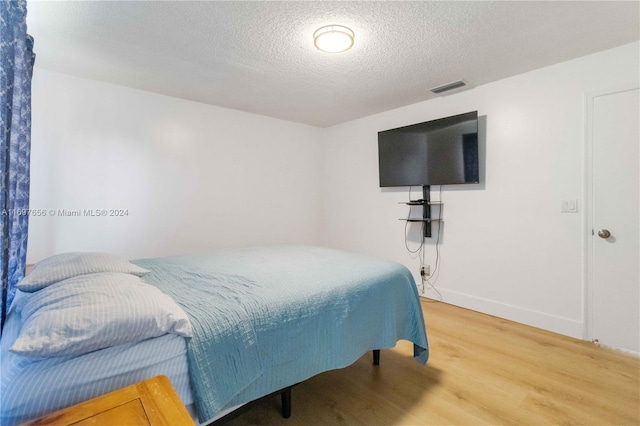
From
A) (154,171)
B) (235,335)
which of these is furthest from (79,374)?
(154,171)

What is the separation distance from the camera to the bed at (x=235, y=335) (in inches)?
35.1

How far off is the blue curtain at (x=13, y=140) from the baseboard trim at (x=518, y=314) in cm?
363

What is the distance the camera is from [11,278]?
5.14 ft

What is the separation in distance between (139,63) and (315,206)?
298 cm

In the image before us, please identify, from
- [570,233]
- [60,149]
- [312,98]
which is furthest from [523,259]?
[60,149]

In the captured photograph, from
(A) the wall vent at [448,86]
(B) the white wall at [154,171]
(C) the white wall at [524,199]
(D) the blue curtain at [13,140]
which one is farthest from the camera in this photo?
(A) the wall vent at [448,86]

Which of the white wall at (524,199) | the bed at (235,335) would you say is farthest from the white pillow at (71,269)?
the white wall at (524,199)

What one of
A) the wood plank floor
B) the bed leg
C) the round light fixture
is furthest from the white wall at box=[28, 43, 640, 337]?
the bed leg

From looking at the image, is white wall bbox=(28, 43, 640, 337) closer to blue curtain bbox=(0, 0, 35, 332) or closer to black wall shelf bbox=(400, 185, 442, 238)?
black wall shelf bbox=(400, 185, 442, 238)

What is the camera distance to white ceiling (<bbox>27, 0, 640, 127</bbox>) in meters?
1.85

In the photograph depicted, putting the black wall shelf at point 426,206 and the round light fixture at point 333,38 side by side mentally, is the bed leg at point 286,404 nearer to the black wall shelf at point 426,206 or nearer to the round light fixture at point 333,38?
the round light fixture at point 333,38

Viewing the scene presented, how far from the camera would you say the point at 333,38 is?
6.78ft

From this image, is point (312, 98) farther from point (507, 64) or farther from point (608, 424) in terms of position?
point (608, 424)

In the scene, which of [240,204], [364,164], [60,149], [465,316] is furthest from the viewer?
[364,164]
